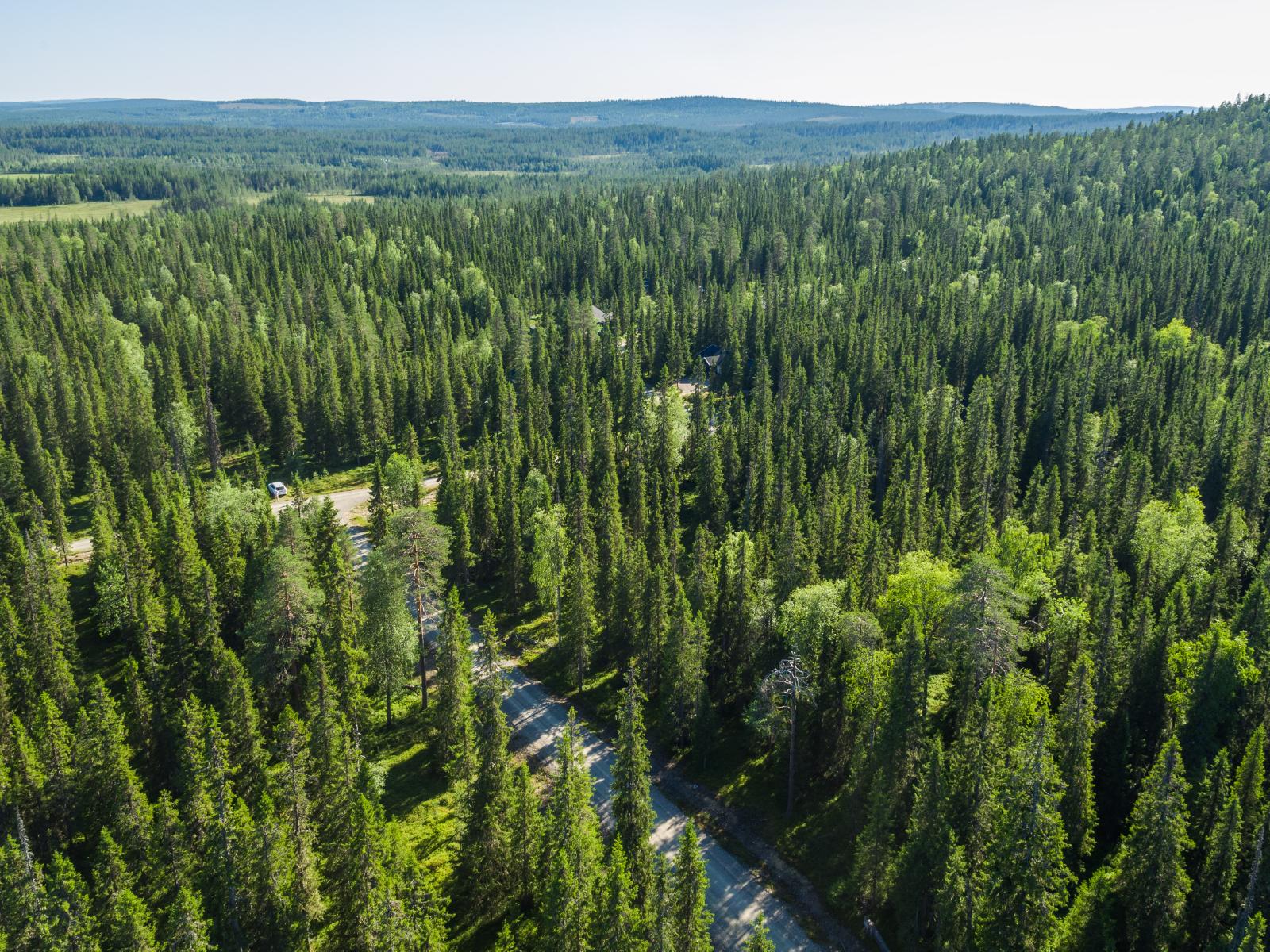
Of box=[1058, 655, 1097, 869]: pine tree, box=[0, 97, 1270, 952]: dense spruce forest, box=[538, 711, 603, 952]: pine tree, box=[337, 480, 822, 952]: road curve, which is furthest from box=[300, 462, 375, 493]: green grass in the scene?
box=[1058, 655, 1097, 869]: pine tree

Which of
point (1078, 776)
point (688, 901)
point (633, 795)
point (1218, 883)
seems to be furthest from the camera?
point (1078, 776)

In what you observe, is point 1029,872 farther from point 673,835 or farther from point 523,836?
point 523,836

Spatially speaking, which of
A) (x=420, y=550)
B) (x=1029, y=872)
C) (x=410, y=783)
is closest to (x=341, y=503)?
(x=420, y=550)

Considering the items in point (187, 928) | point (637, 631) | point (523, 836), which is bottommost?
Result: point (523, 836)

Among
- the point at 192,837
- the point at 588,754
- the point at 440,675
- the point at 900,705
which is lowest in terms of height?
the point at 588,754

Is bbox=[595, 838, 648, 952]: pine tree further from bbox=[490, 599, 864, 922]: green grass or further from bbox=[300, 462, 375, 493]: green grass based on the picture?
bbox=[300, 462, 375, 493]: green grass

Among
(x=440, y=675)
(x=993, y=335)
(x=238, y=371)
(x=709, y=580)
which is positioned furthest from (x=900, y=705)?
(x=238, y=371)

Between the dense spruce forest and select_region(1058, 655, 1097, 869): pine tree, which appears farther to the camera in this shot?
select_region(1058, 655, 1097, 869): pine tree

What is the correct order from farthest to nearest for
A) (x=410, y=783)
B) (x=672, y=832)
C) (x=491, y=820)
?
(x=410, y=783), (x=672, y=832), (x=491, y=820)

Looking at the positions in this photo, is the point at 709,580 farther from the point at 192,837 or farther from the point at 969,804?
the point at 192,837
